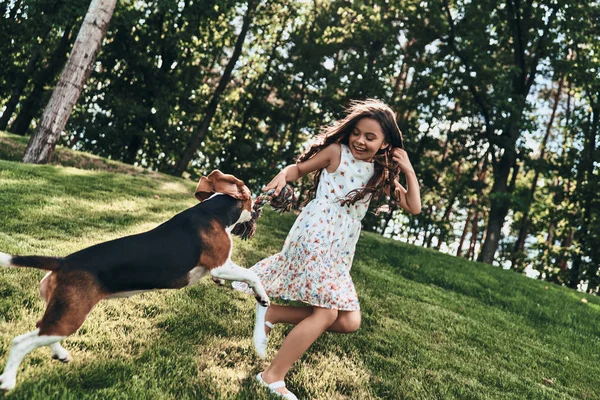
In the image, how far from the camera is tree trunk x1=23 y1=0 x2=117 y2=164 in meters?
9.58

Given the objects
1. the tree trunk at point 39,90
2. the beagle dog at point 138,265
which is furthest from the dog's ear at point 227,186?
the tree trunk at point 39,90

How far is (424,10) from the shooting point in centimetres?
1856

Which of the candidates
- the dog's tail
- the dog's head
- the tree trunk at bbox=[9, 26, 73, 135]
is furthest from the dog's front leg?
the tree trunk at bbox=[9, 26, 73, 135]

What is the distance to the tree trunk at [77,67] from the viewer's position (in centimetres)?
958

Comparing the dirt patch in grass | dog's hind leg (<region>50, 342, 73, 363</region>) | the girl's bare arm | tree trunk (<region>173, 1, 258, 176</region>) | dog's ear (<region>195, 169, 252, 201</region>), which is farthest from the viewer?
tree trunk (<region>173, 1, 258, 176</region>)

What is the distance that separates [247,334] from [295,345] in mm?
1129

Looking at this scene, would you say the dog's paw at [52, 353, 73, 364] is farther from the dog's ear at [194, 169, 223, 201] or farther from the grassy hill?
the dog's ear at [194, 169, 223, 201]

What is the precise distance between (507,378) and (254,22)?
21.3 m

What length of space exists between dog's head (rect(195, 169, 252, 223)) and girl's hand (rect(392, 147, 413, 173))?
119 centimetres

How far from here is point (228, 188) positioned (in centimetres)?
320

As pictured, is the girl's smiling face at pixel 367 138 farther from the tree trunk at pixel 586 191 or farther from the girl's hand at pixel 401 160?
the tree trunk at pixel 586 191

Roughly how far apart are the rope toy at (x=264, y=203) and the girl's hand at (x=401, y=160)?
85 centimetres

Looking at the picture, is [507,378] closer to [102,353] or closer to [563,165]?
[102,353]

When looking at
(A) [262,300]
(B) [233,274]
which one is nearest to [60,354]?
(B) [233,274]
